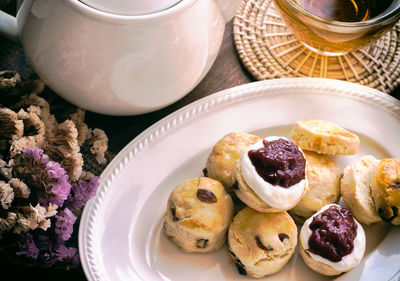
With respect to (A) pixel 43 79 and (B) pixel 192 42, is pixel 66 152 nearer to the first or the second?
(A) pixel 43 79

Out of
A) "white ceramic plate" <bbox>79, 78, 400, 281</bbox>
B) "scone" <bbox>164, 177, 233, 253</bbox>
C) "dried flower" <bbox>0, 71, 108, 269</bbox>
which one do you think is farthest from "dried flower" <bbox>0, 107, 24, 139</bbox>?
"scone" <bbox>164, 177, 233, 253</bbox>

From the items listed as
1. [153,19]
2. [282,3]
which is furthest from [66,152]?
[282,3]

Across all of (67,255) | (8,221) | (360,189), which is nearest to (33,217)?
(8,221)

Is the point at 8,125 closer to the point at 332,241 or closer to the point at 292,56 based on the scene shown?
the point at 332,241

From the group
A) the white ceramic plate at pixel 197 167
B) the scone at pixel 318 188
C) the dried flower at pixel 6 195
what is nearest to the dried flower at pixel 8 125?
the dried flower at pixel 6 195

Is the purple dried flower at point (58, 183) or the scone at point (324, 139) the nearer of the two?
the purple dried flower at point (58, 183)

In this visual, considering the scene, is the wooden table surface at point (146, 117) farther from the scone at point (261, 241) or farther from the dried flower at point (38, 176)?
the scone at point (261, 241)

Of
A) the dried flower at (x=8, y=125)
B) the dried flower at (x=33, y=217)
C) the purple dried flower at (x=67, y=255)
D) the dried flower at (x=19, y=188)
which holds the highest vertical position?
the dried flower at (x=8, y=125)
